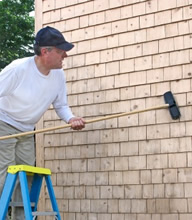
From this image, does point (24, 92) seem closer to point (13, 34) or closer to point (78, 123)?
point (78, 123)

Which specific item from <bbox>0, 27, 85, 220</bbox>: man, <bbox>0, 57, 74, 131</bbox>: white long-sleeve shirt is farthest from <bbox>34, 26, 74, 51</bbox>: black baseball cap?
<bbox>0, 57, 74, 131</bbox>: white long-sleeve shirt

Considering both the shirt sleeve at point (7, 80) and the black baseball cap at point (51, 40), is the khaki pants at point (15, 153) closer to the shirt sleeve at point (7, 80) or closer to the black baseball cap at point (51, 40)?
the shirt sleeve at point (7, 80)

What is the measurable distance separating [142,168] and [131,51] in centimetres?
110

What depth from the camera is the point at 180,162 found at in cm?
418

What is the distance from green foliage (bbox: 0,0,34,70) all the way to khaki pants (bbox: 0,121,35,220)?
53.0 feet

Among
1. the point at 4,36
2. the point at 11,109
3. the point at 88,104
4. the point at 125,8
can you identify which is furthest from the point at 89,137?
the point at 4,36

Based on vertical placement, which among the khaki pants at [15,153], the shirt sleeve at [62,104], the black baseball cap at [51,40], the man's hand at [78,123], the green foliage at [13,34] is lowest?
the khaki pants at [15,153]

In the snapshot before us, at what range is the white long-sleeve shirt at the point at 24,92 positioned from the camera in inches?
159

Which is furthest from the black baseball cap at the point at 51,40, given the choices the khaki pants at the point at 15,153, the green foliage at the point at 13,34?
the green foliage at the point at 13,34

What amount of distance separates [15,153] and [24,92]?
0.54 metres

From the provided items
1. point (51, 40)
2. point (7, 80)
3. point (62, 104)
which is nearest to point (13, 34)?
point (62, 104)

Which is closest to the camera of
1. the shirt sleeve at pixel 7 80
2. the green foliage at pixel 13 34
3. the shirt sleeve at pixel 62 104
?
the shirt sleeve at pixel 7 80

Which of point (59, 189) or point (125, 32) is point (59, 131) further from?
point (125, 32)

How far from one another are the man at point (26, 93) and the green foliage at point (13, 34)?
16169mm
